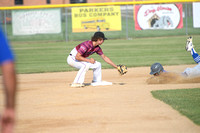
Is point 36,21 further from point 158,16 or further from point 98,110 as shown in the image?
point 98,110

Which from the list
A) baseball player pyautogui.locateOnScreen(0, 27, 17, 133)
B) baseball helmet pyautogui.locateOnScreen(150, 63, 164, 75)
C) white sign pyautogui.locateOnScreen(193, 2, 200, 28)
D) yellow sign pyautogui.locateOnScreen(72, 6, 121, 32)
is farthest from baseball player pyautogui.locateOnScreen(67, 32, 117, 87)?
white sign pyautogui.locateOnScreen(193, 2, 200, 28)

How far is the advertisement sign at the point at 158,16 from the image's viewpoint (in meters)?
24.0

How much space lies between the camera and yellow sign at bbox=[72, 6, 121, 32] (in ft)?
78.3

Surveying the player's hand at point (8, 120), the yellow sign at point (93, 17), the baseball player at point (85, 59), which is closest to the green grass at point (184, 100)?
the baseball player at point (85, 59)

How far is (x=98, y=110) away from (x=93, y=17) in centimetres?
1816

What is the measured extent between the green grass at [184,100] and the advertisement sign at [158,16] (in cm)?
1658

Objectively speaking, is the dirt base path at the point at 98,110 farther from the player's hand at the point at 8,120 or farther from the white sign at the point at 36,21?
the white sign at the point at 36,21

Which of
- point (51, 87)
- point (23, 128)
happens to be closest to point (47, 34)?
point (51, 87)

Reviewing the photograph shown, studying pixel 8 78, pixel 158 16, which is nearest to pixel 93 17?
pixel 158 16

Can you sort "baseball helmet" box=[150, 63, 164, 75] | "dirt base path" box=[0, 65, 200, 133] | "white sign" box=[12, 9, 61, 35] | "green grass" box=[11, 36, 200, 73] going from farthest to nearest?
1. "white sign" box=[12, 9, 61, 35]
2. "green grass" box=[11, 36, 200, 73]
3. "baseball helmet" box=[150, 63, 164, 75]
4. "dirt base path" box=[0, 65, 200, 133]

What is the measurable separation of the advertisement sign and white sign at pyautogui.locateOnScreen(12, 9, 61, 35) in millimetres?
5349

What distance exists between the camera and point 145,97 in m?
7.28

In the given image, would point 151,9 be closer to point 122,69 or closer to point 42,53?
point 42,53

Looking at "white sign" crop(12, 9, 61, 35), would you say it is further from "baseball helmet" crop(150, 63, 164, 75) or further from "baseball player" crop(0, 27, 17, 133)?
"baseball player" crop(0, 27, 17, 133)
